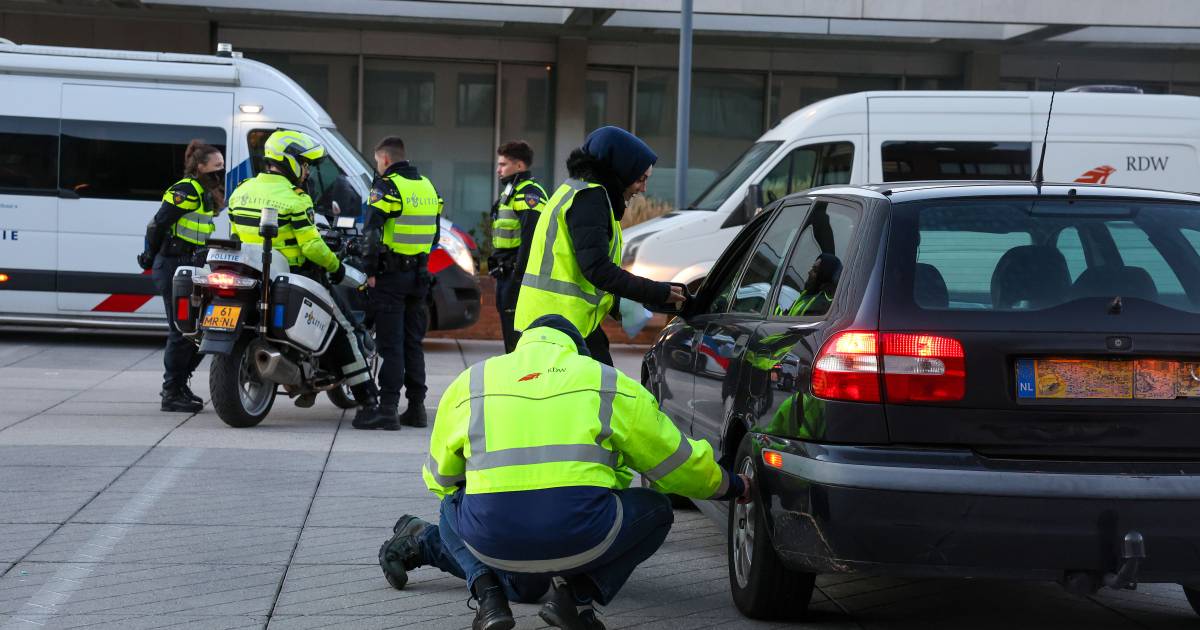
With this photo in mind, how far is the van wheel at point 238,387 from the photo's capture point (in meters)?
8.82

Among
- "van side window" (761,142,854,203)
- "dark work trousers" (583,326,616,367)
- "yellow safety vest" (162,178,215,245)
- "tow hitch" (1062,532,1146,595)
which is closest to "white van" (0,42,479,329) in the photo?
"van side window" (761,142,854,203)

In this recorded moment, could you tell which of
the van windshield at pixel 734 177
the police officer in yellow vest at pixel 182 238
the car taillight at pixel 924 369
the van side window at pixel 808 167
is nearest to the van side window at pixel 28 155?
the police officer in yellow vest at pixel 182 238

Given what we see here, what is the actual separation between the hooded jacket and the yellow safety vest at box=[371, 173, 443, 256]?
303cm

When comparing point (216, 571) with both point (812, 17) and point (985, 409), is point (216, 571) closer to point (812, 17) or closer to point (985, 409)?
point (985, 409)

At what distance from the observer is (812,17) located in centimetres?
1955

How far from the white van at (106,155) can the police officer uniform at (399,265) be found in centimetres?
432

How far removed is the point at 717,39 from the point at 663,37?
2.65ft

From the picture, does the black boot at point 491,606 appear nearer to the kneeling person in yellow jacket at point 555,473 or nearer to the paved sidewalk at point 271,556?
the kneeling person in yellow jacket at point 555,473

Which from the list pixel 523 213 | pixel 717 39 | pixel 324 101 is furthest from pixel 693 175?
pixel 523 213

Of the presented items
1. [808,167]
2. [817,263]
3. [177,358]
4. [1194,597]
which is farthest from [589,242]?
[808,167]

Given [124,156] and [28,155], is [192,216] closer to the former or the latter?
[124,156]

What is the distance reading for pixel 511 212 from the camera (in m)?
11.0

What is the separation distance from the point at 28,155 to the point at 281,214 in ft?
19.3

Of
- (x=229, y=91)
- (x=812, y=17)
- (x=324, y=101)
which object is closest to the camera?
(x=229, y=91)
